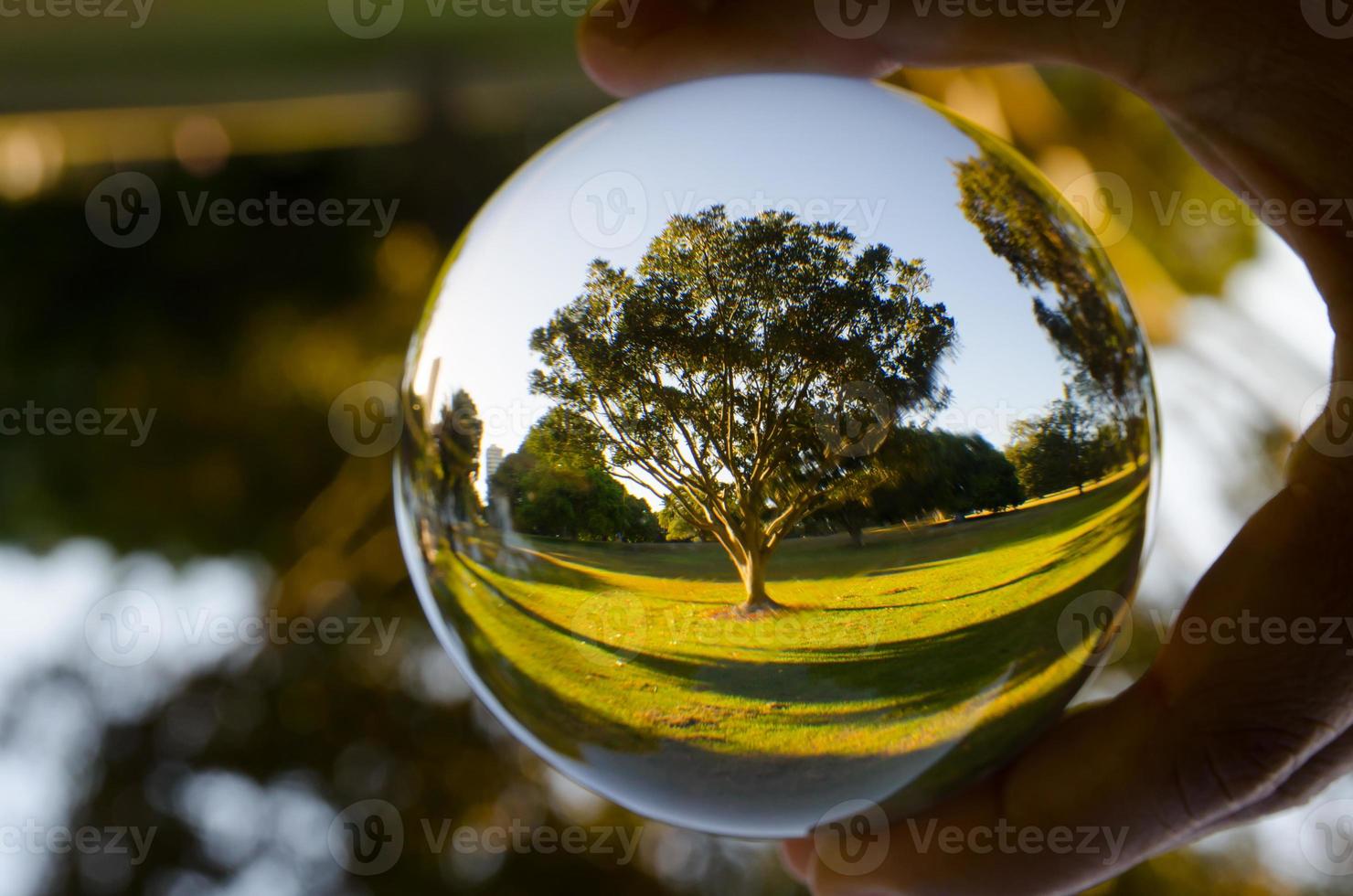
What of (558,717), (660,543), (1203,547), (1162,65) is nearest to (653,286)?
(660,543)

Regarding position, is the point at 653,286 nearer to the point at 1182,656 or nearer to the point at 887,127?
the point at 887,127

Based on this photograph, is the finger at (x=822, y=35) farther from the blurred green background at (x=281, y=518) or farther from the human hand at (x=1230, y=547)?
the blurred green background at (x=281, y=518)

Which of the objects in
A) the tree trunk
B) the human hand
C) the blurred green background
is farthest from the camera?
the blurred green background

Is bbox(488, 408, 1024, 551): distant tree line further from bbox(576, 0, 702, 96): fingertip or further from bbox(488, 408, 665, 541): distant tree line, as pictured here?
bbox(576, 0, 702, 96): fingertip

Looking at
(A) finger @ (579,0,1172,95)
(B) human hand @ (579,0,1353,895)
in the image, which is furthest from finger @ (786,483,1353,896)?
(A) finger @ (579,0,1172,95)

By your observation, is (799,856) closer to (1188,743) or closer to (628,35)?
(1188,743)

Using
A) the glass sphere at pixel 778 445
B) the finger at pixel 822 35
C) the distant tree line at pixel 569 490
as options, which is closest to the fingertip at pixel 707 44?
the finger at pixel 822 35
